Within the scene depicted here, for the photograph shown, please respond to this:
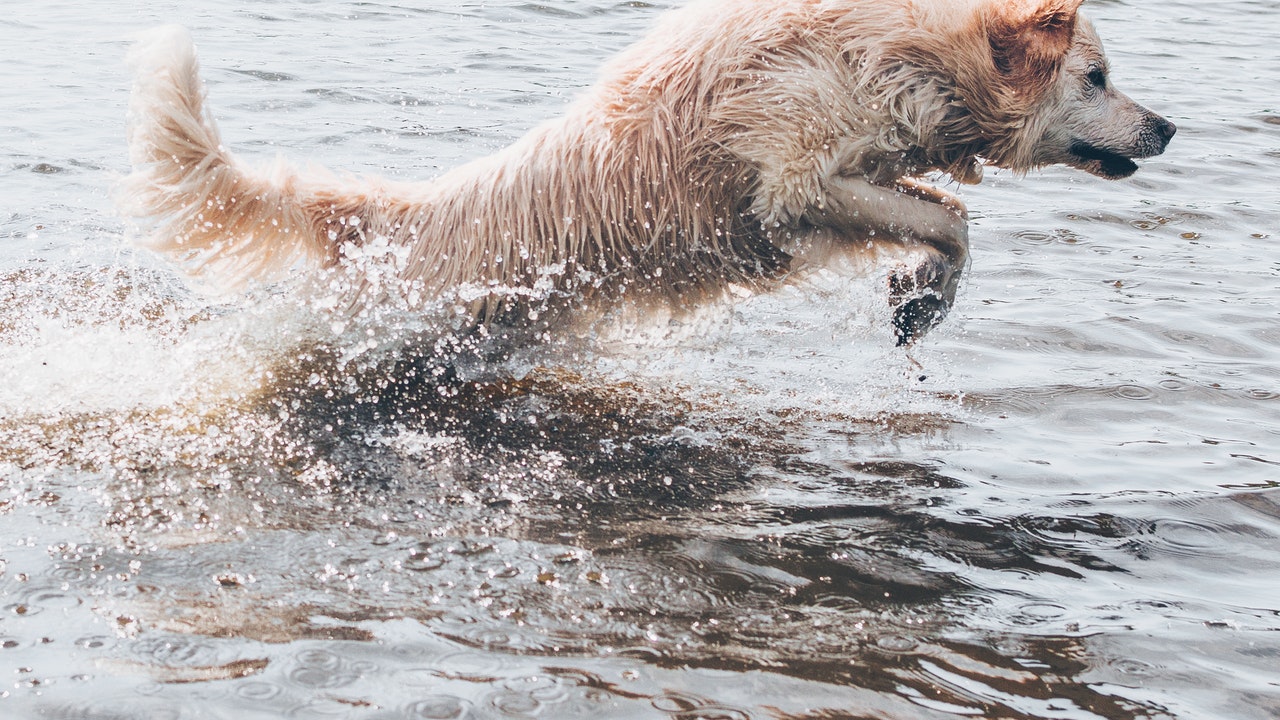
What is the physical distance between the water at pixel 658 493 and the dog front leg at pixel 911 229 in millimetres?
394

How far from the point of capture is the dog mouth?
5.11 metres

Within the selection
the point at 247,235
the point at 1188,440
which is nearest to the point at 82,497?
the point at 247,235

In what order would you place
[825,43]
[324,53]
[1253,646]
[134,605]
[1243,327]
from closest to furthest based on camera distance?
[134,605]
[1253,646]
[825,43]
[1243,327]
[324,53]

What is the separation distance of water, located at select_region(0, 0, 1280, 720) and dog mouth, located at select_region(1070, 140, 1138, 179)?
96cm

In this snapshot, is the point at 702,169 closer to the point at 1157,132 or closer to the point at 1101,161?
the point at 1101,161

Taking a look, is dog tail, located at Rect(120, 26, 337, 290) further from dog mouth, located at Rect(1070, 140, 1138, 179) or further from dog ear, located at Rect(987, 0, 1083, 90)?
dog mouth, located at Rect(1070, 140, 1138, 179)

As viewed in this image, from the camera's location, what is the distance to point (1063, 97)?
16.3 ft

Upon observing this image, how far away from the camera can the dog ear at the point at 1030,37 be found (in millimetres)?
4742

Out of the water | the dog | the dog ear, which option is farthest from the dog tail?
the dog ear

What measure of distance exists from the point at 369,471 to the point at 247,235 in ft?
3.74

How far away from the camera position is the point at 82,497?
3.79 m

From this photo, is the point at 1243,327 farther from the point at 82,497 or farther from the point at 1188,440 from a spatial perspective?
the point at 82,497

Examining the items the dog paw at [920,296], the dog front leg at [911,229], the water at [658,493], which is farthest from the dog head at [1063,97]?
the water at [658,493]

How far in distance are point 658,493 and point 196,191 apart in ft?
6.68
